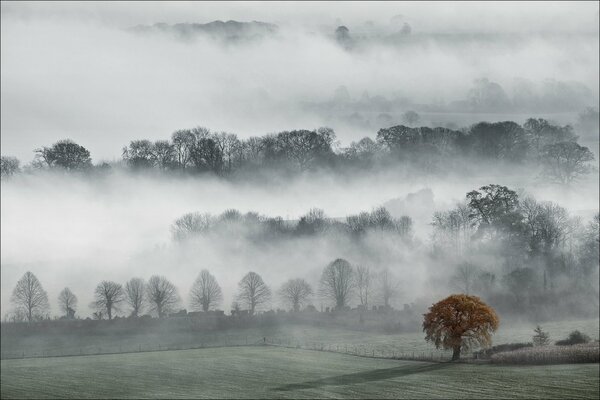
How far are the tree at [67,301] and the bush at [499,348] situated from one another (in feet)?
139

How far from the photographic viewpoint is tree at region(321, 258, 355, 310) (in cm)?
9406

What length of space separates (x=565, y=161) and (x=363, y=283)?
40.6 m

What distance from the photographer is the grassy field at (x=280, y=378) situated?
2391 inches

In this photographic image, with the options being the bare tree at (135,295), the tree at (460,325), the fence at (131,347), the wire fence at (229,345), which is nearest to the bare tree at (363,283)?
the wire fence at (229,345)

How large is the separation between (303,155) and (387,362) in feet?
168

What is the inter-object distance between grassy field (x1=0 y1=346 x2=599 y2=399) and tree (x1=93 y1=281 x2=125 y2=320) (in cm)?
1151

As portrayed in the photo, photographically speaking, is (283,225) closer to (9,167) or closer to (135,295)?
(135,295)

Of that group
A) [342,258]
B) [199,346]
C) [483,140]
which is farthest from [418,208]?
[199,346]

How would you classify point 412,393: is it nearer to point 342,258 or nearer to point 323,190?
point 342,258

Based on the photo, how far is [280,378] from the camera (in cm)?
6769

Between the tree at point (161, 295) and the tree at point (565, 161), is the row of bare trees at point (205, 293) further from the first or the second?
the tree at point (565, 161)

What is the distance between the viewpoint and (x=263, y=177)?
11575cm

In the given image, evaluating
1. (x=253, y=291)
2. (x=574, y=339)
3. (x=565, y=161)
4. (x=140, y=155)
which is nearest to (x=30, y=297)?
(x=253, y=291)

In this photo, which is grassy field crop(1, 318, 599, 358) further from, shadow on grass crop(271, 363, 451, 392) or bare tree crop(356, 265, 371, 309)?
shadow on grass crop(271, 363, 451, 392)
